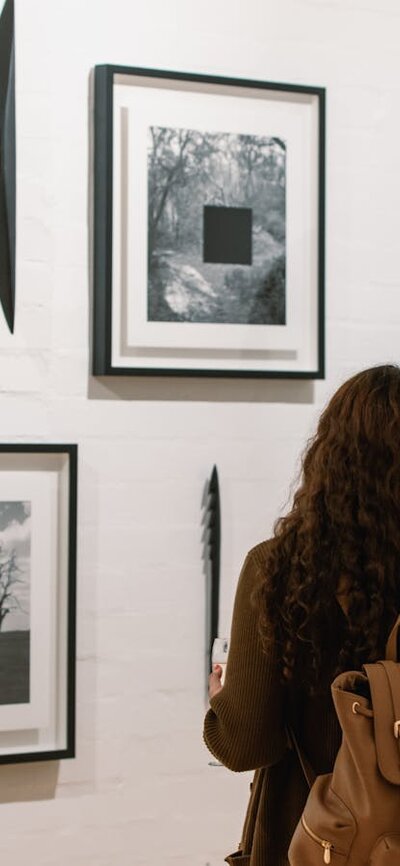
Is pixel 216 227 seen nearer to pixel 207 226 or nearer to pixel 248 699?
pixel 207 226

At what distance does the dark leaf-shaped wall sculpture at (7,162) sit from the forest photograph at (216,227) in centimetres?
23

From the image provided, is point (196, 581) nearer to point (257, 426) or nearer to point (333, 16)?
point (257, 426)

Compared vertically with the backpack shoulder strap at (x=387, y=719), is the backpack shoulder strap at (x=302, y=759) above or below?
below

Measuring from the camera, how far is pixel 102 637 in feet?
6.37

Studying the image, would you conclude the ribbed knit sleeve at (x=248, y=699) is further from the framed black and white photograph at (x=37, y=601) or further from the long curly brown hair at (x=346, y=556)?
the framed black and white photograph at (x=37, y=601)

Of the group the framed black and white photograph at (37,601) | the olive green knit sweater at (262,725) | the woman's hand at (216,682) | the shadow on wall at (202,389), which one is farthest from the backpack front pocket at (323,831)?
the shadow on wall at (202,389)

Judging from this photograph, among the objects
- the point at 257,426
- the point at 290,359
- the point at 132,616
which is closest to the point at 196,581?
the point at 132,616

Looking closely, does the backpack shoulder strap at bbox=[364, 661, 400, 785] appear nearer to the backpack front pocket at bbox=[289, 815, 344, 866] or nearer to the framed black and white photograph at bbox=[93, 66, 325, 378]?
the backpack front pocket at bbox=[289, 815, 344, 866]

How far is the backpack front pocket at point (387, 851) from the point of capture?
112 cm

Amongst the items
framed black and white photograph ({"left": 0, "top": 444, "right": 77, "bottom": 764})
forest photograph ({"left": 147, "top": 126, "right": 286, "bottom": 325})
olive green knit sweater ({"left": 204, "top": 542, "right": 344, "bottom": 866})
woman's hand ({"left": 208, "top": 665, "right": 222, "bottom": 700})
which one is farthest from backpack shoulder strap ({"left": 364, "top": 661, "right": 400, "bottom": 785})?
forest photograph ({"left": 147, "top": 126, "right": 286, "bottom": 325})

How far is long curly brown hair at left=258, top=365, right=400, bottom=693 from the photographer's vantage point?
1241mm

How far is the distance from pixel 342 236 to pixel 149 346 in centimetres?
43

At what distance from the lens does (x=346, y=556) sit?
1242 mm

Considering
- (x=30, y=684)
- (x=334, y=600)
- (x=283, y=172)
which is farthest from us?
(x=283, y=172)
